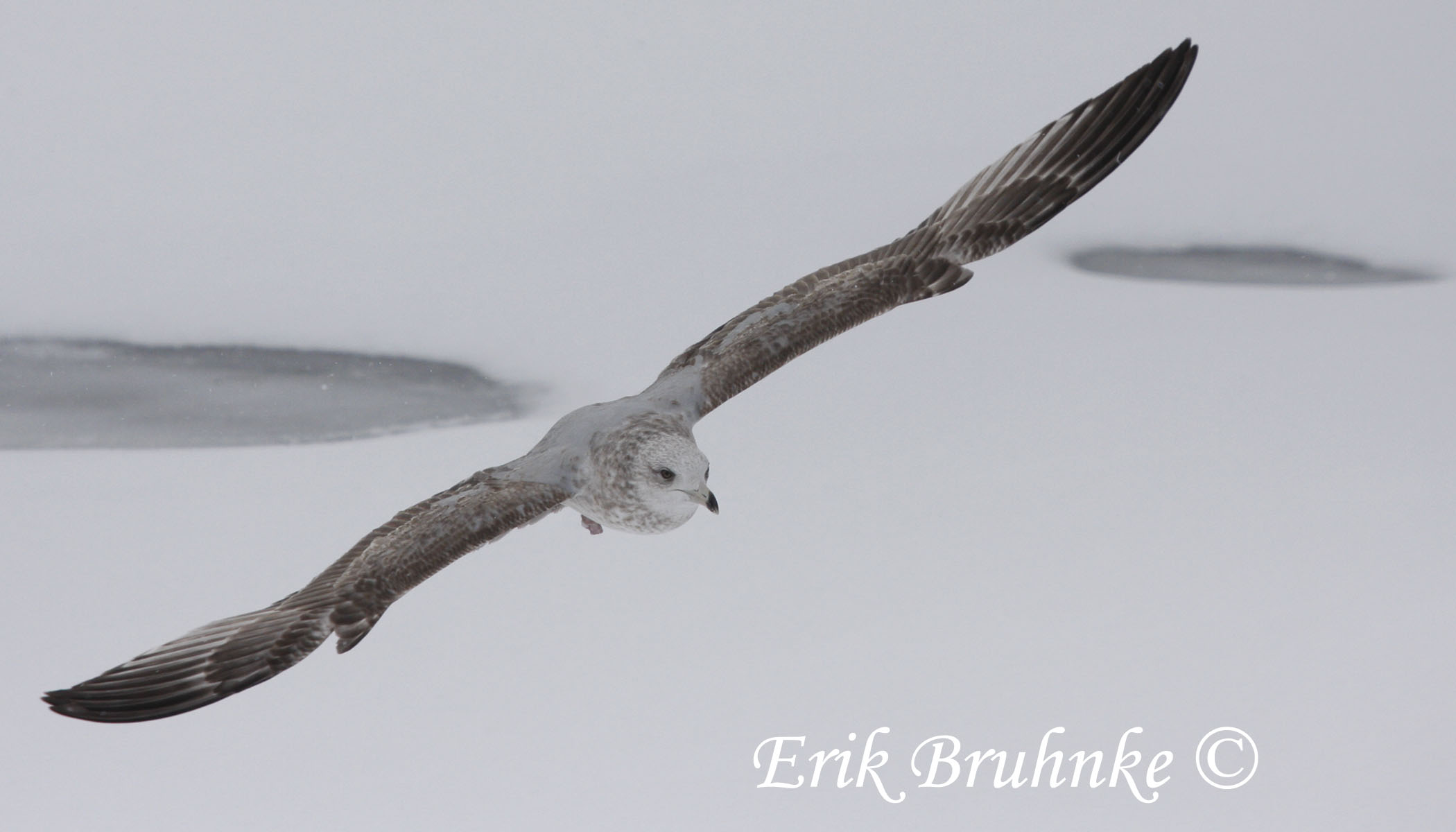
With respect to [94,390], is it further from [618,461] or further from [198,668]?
[618,461]

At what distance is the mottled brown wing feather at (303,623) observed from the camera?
600 centimetres

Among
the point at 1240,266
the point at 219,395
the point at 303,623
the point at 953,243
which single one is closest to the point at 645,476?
the point at 303,623

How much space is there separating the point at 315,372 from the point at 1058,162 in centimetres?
615

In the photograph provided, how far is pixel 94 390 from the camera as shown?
33.6ft

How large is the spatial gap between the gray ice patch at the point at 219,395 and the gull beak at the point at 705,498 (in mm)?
3646

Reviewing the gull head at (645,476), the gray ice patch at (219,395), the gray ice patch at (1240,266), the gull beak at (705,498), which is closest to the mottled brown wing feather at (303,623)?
the gull head at (645,476)

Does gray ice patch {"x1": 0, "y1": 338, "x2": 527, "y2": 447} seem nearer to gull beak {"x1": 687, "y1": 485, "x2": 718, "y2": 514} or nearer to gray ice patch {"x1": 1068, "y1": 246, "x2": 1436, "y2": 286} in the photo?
gull beak {"x1": 687, "y1": 485, "x2": 718, "y2": 514}

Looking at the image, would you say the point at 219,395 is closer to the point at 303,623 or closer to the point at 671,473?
the point at 303,623

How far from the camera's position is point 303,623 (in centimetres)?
611

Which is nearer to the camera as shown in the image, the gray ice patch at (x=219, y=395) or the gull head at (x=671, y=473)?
the gull head at (x=671, y=473)

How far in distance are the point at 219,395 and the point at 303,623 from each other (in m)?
4.78

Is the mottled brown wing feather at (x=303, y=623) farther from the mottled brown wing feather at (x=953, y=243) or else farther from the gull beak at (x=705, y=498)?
the mottled brown wing feather at (x=953, y=243)

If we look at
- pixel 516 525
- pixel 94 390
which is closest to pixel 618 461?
pixel 516 525

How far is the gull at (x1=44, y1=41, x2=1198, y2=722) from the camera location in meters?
6.06
